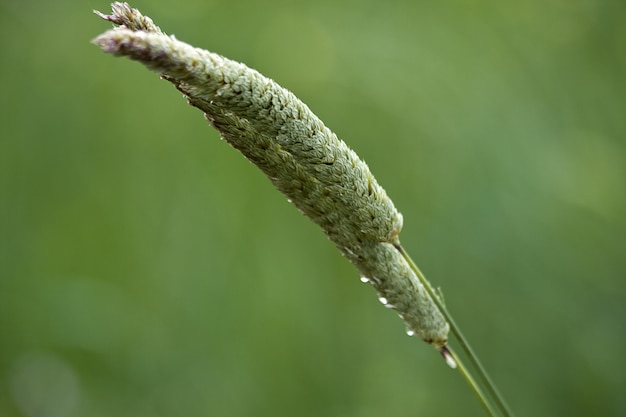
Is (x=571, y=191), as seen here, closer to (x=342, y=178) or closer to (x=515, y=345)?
(x=515, y=345)

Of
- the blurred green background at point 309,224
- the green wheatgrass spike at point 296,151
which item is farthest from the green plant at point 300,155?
the blurred green background at point 309,224

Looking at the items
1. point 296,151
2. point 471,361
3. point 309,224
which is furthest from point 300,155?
point 309,224

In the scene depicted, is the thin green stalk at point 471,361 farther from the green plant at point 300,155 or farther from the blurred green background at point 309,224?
the blurred green background at point 309,224

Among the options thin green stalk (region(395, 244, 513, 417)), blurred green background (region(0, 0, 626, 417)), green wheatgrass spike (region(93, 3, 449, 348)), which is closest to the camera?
green wheatgrass spike (region(93, 3, 449, 348))

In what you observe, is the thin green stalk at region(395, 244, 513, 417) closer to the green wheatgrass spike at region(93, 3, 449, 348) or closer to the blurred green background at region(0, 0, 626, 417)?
the green wheatgrass spike at region(93, 3, 449, 348)

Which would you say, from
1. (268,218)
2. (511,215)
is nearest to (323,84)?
(268,218)

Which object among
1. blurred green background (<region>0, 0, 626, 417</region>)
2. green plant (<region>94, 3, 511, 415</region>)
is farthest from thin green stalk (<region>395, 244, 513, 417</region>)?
blurred green background (<region>0, 0, 626, 417</region>)
